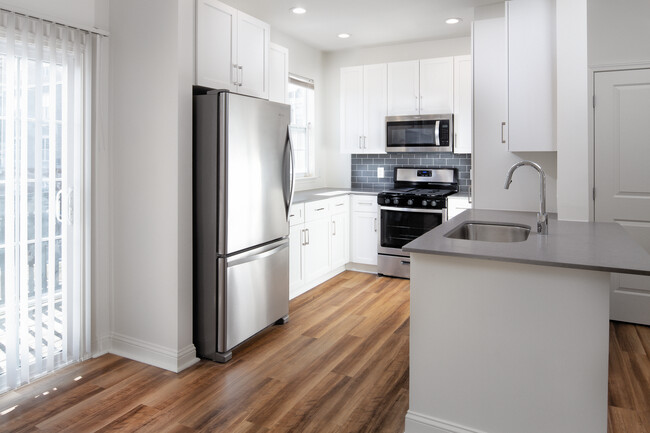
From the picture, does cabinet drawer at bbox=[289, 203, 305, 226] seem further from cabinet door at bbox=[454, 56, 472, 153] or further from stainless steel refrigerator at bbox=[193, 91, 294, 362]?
cabinet door at bbox=[454, 56, 472, 153]

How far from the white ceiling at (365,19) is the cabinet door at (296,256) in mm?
1955

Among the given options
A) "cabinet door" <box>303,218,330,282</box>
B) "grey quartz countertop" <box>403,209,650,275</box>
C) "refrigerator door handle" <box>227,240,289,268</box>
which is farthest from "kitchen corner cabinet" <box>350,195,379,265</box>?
"grey quartz countertop" <box>403,209,650,275</box>

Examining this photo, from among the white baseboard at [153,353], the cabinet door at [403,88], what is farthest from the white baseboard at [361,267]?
the white baseboard at [153,353]

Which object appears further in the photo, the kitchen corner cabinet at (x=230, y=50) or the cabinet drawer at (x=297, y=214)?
the cabinet drawer at (x=297, y=214)

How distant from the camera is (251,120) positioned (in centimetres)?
313

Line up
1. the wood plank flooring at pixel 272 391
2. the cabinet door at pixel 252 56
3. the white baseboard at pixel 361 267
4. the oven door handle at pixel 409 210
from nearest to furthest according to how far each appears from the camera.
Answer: the wood plank flooring at pixel 272 391 → the cabinet door at pixel 252 56 → the oven door handle at pixel 409 210 → the white baseboard at pixel 361 267

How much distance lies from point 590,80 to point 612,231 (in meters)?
1.69

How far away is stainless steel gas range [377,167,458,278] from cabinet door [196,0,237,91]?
2.33 meters

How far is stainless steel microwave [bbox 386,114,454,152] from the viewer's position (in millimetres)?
5113

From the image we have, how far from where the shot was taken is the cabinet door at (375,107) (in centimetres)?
545

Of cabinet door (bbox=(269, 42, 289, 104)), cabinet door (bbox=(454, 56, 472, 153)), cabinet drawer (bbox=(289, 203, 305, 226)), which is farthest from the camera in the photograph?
cabinet door (bbox=(454, 56, 472, 153))

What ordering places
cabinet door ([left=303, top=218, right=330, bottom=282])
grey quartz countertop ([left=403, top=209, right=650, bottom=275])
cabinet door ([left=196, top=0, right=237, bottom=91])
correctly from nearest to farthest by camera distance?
grey quartz countertop ([left=403, top=209, right=650, bottom=275]) → cabinet door ([left=196, top=0, right=237, bottom=91]) → cabinet door ([left=303, top=218, right=330, bottom=282])

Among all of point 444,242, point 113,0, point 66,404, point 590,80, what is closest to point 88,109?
point 113,0

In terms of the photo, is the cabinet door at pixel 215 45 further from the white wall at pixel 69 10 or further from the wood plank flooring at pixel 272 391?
the wood plank flooring at pixel 272 391
